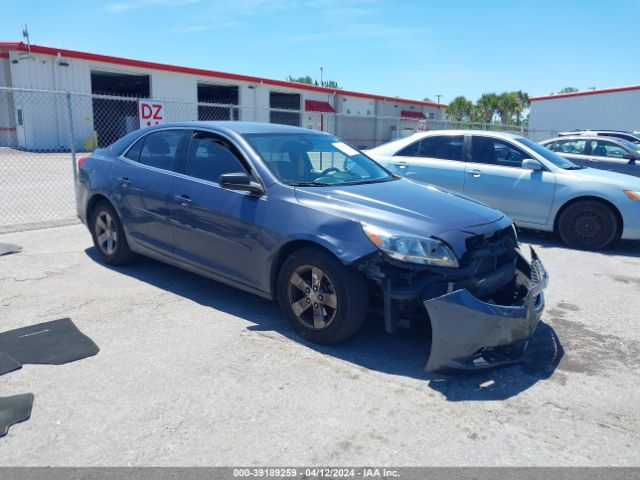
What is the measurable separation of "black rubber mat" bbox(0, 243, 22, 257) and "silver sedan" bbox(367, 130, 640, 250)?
5470 millimetres

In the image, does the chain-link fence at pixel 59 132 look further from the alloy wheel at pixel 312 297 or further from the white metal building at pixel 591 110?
the alloy wheel at pixel 312 297

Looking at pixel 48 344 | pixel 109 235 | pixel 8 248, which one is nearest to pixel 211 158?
pixel 109 235

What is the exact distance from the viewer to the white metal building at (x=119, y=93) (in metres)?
24.5

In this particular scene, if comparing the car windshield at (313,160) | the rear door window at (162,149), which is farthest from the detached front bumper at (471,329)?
the rear door window at (162,149)

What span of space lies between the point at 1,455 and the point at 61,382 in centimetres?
77

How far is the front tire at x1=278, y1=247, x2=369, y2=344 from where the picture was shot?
3756mm

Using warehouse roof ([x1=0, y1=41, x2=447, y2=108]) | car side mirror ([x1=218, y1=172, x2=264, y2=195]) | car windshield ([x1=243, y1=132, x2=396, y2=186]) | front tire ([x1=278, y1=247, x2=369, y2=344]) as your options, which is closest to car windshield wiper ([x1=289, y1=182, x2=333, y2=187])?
car windshield ([x1=243, y1=132, x2=396, y2=186])

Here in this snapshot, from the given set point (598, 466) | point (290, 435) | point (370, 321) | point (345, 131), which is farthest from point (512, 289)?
point (345, 131)

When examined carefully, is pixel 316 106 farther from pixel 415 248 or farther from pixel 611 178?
pixel 415 248

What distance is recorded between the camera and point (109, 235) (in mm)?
5871

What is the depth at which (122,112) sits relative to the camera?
113 feet

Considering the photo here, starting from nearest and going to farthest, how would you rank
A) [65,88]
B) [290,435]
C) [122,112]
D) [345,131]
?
[290,435]
[65,88]
[122,112]
[345,131]

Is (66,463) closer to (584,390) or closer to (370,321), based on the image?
(370,321)

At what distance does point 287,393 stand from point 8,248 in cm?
506
